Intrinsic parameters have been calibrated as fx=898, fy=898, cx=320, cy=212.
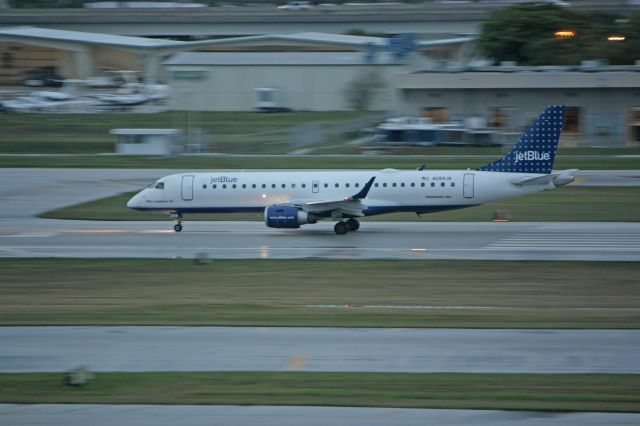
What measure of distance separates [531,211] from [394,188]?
9367 millimetres

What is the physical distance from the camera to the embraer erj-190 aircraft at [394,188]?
125 ft

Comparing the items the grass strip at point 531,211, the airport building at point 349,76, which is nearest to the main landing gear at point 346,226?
the grass strip at point 531,211

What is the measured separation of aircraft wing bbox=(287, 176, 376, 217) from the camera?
123 ft

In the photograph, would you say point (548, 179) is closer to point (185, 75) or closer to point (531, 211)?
point (531, 211)

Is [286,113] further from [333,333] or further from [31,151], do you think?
[333,333]

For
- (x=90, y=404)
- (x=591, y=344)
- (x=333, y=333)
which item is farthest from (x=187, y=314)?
(x=591, y=344)

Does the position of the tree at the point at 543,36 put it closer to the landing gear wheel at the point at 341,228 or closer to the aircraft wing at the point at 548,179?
the aircraft wing at the point at 548,179

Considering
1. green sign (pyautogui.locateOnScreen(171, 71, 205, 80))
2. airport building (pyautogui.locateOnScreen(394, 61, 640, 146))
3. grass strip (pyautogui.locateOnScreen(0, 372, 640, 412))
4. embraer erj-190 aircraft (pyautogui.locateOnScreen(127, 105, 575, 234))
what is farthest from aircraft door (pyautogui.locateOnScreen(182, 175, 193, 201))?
green sign (pyautogui.locateOnScreen(171, 71, 205, 80))

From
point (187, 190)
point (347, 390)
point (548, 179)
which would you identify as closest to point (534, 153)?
point (548, 179)

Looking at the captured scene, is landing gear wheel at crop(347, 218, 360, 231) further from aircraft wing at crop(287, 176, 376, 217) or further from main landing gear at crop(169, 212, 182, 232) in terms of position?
main landing gear at crop(169, 212, 182, 232)

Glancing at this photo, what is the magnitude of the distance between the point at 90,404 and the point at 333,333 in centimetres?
658

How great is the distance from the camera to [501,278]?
1130 inches

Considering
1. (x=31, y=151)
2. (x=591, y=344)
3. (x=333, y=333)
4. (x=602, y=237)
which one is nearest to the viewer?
(x=591, y=344)

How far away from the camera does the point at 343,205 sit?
1495 inches
